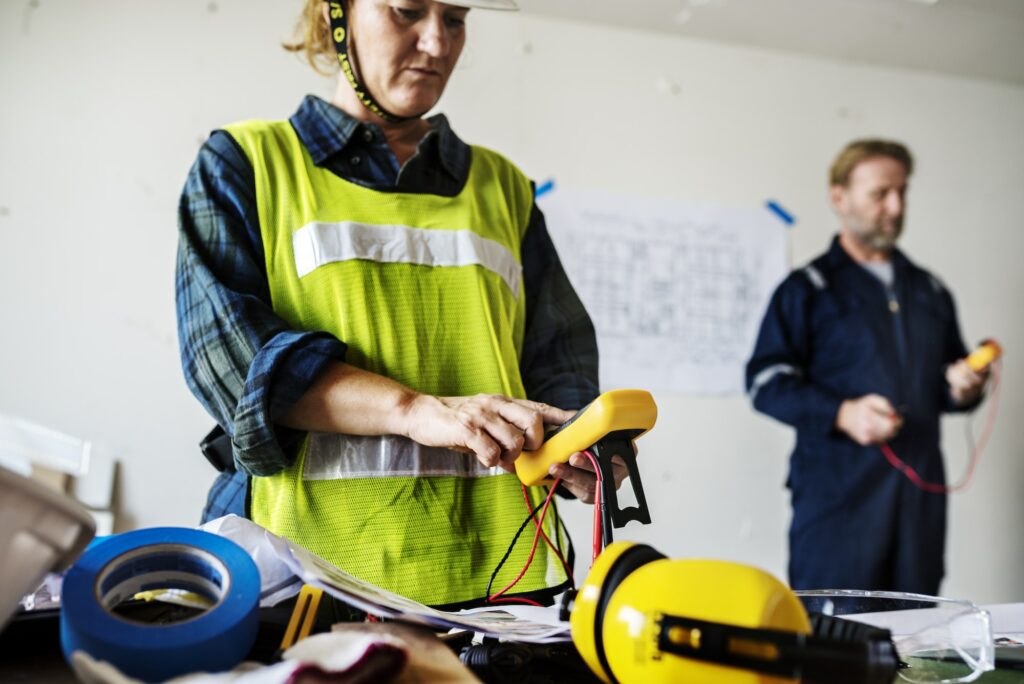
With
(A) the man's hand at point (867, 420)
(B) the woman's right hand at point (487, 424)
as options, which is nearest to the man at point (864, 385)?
(A) the man's hand at point (867, 420)

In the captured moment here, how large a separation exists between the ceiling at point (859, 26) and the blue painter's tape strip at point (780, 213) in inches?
14.2

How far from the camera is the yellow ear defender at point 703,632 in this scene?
0.47 meters

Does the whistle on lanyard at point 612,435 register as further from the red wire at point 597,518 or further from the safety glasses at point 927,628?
the safety glasses at point 927,628

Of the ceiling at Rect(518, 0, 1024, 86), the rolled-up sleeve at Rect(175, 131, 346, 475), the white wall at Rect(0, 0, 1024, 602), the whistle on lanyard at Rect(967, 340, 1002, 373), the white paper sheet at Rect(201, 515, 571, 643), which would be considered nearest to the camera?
the white paper sheet at Rect(201, 515, 571, 643)

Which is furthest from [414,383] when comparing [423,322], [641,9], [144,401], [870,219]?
[870,219]

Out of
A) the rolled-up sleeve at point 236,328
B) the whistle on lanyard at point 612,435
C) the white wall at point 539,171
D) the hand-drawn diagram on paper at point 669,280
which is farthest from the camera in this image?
the hand-drawn diagram on paper at point 669,280

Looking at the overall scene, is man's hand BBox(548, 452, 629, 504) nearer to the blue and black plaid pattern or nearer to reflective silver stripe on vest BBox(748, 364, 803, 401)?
the blue and black plaid pattern

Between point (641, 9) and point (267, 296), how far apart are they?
1.08m

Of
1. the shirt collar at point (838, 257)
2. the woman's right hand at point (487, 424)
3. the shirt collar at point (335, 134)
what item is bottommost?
the woman's right hand at point (487, 424)

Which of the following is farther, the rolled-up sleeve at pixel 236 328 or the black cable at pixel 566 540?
the black cable at pixel 566 540

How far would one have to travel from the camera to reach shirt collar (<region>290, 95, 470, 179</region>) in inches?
44.5

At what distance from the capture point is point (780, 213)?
2.22 metres

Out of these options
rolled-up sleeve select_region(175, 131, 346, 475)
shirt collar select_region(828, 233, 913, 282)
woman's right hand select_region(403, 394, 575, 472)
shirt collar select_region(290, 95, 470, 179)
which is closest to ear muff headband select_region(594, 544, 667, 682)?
woman's right hand select_region(403, 394, 575, 472)

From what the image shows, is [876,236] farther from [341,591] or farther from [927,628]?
[341,591]
